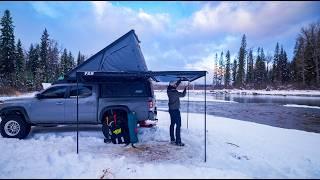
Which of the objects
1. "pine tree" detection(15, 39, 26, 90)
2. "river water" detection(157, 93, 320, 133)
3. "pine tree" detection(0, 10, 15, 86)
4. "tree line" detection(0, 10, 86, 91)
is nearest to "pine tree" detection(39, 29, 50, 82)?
"tree line" detection(0, 10, 86, 91)

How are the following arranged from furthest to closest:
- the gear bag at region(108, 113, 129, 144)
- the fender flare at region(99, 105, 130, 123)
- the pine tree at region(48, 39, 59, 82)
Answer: the pine tree at region(48, 39, 59, 82) < the fender flare at region(99, 105, 130, 123) < the gear bag at region(108, 113, 129, 144)

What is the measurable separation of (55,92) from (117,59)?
90.9 inches

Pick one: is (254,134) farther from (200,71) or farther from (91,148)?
(91,148)

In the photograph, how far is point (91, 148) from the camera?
8.61 meters

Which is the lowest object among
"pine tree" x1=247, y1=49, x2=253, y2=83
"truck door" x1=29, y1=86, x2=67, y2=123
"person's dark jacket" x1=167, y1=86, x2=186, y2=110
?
"truck door" x1=29, y1=86, x2=67, y2=123

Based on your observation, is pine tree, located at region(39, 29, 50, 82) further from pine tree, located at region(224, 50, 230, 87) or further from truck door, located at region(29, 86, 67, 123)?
pine tree, located at region(224, 50, 230, 87)

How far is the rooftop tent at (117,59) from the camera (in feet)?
34.4

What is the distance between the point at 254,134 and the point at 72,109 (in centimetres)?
671

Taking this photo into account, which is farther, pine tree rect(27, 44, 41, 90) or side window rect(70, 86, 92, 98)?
pine tree rect(27, 44, 41, 90)

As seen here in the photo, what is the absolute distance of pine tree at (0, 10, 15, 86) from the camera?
51781mm

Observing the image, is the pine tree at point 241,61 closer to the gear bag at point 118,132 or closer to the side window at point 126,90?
the side window at point 126,90

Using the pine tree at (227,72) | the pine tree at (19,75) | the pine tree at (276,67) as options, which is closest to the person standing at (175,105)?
the pine tree at (19,75)

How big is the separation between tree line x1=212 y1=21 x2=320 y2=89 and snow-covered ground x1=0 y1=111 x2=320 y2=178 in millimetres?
61356

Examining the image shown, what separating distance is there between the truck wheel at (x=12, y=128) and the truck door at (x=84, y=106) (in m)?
1.43
